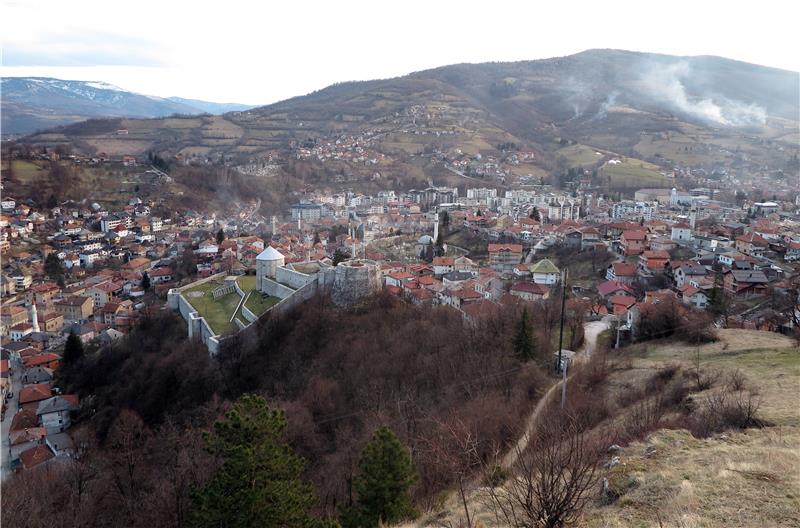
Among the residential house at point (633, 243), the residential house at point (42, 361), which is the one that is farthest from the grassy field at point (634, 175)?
the residential house at point (42, 361)

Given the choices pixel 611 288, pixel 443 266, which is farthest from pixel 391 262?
pixel 611 288

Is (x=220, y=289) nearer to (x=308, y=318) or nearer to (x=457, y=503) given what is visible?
(x=308, y=318)

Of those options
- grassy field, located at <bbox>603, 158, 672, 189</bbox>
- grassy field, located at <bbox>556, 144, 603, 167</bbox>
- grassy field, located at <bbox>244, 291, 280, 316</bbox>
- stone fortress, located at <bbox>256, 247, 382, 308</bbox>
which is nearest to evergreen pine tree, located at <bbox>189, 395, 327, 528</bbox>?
stone fortress, located at <bbox>256, 247, 382, 308</bbox>

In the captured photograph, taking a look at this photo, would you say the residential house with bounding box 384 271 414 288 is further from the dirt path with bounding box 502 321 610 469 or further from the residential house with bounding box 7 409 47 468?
the residential house with bounding box 7 409 47 468

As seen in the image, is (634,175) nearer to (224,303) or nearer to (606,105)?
(606,105)

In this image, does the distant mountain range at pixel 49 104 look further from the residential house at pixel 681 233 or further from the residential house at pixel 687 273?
the residential house at pixel 687 273

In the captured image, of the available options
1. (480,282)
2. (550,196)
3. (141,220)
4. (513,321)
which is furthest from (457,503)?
(550,196)

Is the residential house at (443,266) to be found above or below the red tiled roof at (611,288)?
below
